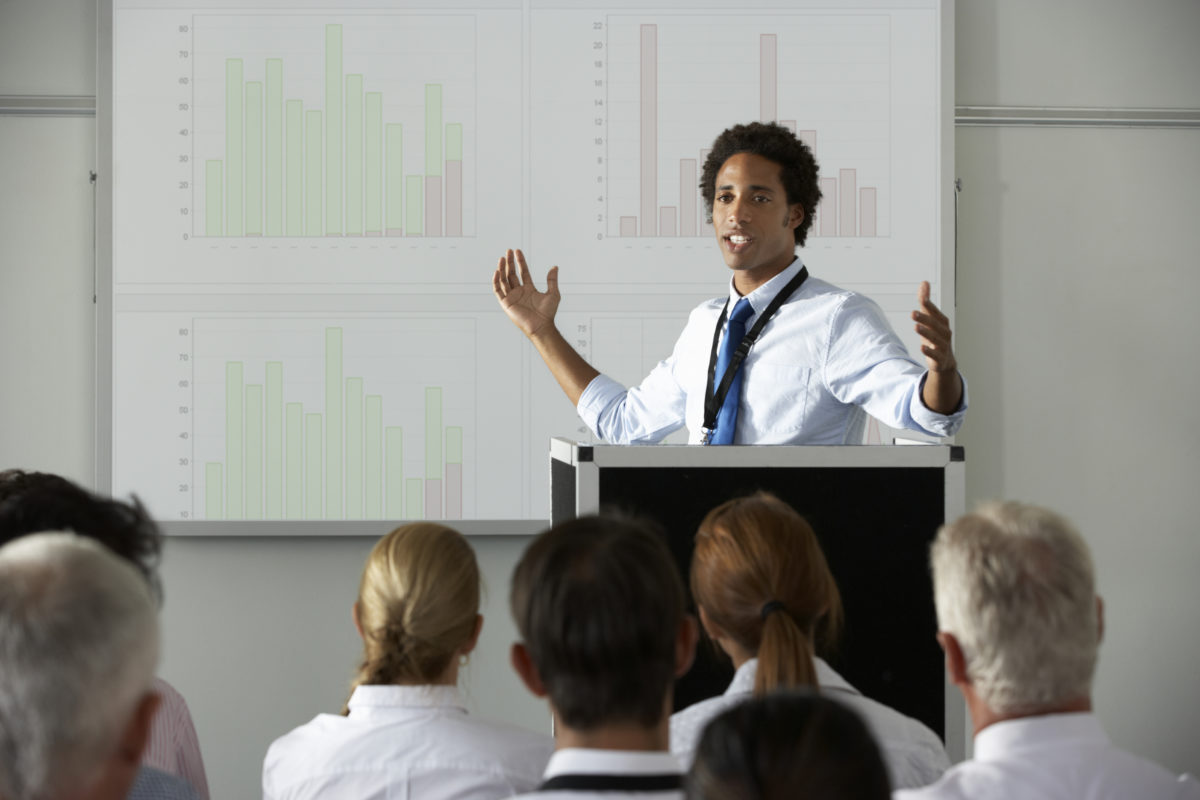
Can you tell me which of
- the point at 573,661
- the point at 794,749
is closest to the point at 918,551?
the point at 573,661

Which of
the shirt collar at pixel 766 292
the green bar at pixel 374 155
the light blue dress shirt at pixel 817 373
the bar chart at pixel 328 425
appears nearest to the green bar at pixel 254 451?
the bar chart at pixel 328 425

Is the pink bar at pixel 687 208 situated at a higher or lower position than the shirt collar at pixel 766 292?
higher

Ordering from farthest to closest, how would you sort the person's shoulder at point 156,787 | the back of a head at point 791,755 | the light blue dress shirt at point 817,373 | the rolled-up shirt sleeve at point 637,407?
the rolled-up shirt sleeve at point 637,407 → the light blue dress shirt at point 817,373 → the person's shoulder at point 156,787 → the back of a head at point 791,755

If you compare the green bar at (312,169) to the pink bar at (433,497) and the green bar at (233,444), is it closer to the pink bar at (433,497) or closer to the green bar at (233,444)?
the green bar at (233,444)

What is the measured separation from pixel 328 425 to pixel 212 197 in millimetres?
765

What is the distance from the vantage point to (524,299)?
2.48 meters

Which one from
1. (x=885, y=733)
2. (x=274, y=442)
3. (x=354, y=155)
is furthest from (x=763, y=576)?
(x=354, y=155)

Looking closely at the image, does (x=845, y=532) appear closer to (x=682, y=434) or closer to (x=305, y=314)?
(x=682, y=434)

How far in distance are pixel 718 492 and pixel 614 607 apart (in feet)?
2.38

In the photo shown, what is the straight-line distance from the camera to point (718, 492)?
1.75m

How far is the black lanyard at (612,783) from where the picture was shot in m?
1.01

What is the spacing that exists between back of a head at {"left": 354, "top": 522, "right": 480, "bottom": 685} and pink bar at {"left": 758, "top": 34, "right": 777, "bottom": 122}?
7.20 ft

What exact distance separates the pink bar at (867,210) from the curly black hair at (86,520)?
2.49 meters

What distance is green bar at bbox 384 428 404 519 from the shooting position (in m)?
3.29
